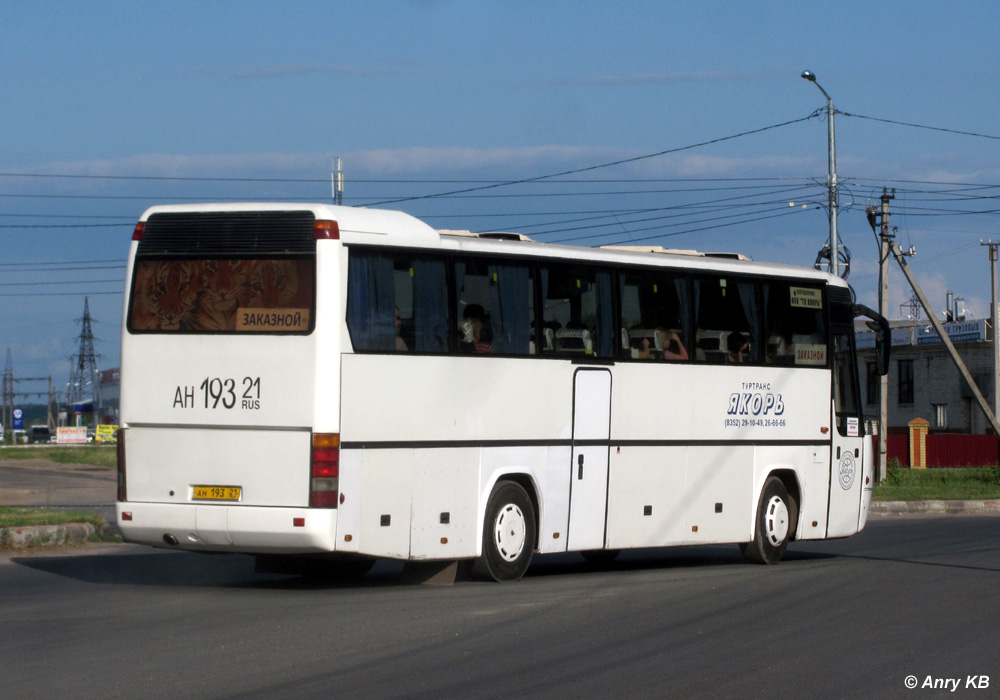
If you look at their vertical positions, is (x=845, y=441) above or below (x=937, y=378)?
below

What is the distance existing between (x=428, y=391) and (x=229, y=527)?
2260mm

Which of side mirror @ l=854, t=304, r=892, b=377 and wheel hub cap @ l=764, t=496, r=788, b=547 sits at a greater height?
side mirror @ l=854, t=304, r=892, b=377

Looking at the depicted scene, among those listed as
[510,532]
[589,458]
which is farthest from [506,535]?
[589,458]

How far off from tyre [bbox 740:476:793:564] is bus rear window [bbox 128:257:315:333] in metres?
7.20

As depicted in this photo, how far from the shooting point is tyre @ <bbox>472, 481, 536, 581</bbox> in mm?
13289

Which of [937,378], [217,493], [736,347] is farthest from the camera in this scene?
[937,378]

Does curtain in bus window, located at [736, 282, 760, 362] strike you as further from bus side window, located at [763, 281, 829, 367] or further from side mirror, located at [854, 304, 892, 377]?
side mirror, located at [854, 304, 892, 377]

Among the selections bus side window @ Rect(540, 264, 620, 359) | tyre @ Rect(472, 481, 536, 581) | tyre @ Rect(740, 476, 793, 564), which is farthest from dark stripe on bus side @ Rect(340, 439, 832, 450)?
bus side window @ Rect(540, 264, 620, 359)

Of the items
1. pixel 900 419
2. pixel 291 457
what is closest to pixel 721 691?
pixel 291 457

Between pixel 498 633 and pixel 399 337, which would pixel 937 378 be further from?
pixel 498 633

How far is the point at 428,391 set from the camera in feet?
41.3

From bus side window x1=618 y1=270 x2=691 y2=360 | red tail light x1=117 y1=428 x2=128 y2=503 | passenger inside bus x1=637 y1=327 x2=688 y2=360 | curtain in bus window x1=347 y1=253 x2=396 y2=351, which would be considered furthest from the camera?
passenger inside bus x1=637 y1=327 x2=688 y2=360

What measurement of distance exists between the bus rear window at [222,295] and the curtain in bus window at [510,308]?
231 centimetres

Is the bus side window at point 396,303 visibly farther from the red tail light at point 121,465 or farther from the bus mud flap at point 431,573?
the red tail light at point 121,465
